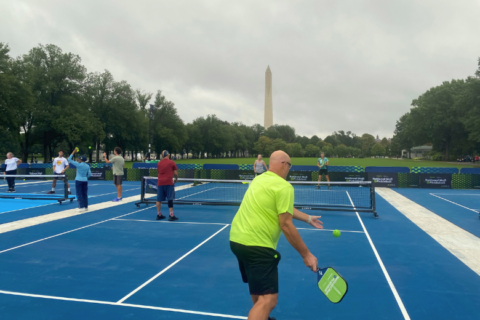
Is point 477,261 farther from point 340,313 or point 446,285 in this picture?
point 340,313

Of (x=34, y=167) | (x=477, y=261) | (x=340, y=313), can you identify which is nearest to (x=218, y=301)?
(x=340, y=313)

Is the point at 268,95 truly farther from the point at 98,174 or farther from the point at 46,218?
the point at 46,218

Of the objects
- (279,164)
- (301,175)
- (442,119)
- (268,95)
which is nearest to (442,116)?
(442,119)

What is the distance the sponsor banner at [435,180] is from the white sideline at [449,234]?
30.8ft

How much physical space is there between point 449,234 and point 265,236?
7.70 m

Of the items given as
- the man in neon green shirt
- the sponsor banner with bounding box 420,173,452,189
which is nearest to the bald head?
the man in neon green shirt

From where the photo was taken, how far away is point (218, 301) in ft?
14.9

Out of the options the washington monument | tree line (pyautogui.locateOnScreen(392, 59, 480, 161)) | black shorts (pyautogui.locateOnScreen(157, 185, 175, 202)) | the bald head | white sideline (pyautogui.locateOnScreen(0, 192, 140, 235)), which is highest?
the washington monument

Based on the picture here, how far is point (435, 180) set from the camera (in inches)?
834

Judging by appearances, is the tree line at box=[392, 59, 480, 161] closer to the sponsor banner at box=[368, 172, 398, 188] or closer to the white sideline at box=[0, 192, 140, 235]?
the sponsor banner at box=[368, 172, 398, 188]

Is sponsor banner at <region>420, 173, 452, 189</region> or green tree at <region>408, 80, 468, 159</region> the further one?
green tree at <region>408, 80, 468, 159</region>

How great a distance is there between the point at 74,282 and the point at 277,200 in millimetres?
4085

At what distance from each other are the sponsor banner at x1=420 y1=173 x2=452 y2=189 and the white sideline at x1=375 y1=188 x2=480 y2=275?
9402mm

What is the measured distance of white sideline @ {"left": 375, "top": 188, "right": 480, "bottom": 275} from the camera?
665 cm
